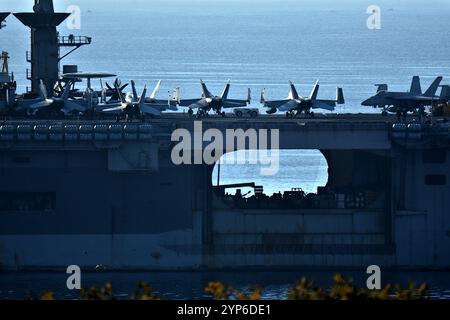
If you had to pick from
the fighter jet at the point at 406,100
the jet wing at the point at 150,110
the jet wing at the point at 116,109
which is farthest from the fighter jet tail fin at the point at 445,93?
the jet wing at the point at 116,109

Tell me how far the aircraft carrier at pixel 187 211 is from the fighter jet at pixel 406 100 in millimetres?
8255

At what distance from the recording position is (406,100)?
3509 inches

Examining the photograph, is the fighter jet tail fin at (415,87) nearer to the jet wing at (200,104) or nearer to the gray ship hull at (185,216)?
the jet wing at (200,104)

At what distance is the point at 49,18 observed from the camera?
89750mm

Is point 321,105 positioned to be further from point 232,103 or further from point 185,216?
point 185,216

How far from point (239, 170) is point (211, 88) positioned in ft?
138

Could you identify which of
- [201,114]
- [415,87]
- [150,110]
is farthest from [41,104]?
[415,87]

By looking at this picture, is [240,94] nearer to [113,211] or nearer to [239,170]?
[239,170]

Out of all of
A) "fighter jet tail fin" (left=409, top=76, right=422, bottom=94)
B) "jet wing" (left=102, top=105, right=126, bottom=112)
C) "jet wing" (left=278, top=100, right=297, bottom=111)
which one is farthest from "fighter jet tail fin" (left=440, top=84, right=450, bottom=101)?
"jet wing" (left=102, top=105, right=126, bottom=112)

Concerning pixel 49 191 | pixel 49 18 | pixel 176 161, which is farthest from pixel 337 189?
pixel 49 18

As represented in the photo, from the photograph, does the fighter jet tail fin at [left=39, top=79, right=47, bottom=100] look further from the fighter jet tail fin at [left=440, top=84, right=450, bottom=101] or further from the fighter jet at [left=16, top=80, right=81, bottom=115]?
the fighter jet tail fin at [left=440, top=84, right=450, bottom=101]

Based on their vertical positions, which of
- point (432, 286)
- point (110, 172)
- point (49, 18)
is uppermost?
point (49, 18)

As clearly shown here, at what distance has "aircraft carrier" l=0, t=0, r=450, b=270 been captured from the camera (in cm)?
7556

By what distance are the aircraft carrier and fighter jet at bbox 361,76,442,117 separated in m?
8.26
